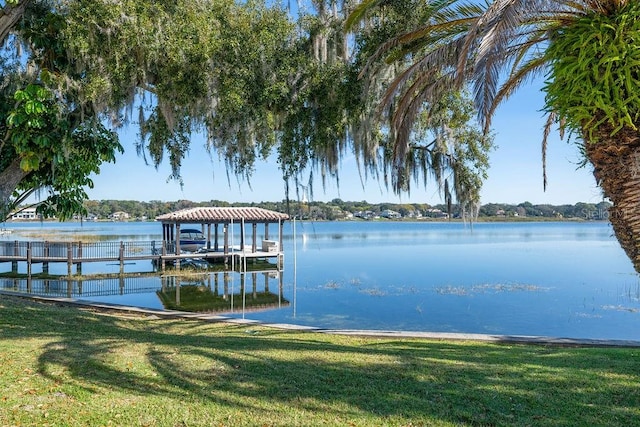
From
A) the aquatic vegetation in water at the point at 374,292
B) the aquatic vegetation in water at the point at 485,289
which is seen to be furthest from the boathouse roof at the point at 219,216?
the aquatic vegetation in water at the point at 485,289

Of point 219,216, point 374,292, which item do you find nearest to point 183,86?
point 374,292

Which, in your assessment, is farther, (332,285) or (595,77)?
(332,285)

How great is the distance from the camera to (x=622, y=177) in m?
3.81

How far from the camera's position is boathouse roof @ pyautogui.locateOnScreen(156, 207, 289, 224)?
1014 inches

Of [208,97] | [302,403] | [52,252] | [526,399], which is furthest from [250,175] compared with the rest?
[52,252]

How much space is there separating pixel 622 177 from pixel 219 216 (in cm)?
2396

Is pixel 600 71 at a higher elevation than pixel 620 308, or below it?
higher

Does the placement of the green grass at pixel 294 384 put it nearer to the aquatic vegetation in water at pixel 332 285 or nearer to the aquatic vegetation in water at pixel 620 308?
the aquatic vegetation in water at pixel 620 308

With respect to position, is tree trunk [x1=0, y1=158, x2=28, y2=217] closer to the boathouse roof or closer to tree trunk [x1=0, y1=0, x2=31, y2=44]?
tree trunk [x1=0, y1=0, x2=31, y2=44]

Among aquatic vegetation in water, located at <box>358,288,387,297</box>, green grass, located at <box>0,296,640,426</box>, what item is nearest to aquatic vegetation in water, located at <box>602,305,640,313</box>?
aquatic vegetation in water, located at <box>358,288,387,297</box>

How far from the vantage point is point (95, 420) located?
3.41 metres

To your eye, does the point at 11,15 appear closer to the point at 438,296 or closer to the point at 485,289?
the point at 438,296

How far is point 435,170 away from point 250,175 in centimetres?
380

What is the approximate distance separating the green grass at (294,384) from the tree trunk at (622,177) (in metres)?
1.48
